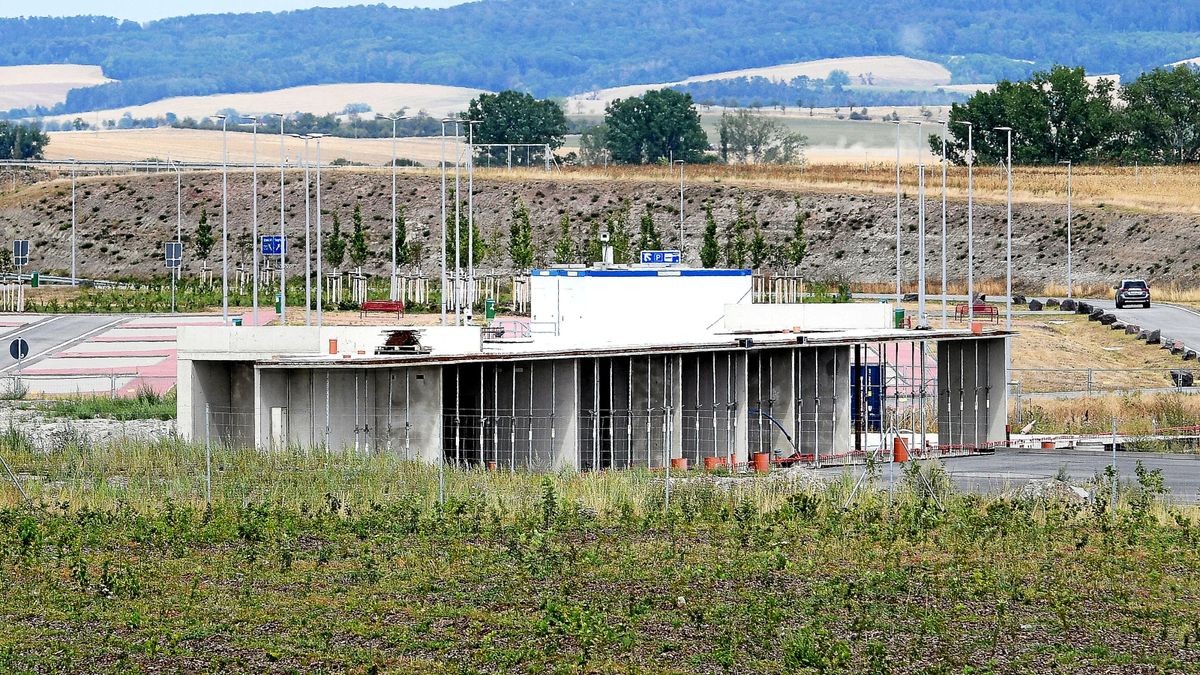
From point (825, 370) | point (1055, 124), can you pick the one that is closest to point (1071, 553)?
point (825, 370)

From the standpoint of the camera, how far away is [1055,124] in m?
168

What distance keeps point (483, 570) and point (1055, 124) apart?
14870cm

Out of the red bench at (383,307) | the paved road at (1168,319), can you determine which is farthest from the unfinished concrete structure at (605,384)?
the paved road at (1168,319)

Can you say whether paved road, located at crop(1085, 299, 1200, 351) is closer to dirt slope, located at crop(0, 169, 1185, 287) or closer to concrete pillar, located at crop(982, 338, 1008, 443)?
dirt slope, located at crop(0, 169, 1185, 287)

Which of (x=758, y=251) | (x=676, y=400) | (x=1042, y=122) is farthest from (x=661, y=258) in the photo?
(x=1042, y=122)

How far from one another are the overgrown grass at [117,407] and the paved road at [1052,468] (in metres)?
17.0

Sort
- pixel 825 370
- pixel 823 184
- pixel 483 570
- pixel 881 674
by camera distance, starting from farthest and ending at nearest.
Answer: pixel 823 184 → pixel 825 370 → pixel 483 570 → pixel 881 674

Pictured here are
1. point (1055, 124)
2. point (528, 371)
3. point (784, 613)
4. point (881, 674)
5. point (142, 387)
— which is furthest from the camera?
point (1055, 124)

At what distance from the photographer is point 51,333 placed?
7700 cm

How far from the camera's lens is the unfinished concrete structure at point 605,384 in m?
40.8

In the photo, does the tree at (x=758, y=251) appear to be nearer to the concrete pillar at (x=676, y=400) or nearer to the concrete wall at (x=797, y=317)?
the concrete wall at (x=797, y=317)

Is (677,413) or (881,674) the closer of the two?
(881,674)

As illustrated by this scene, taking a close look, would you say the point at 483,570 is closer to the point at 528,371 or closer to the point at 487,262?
the point at 528,371

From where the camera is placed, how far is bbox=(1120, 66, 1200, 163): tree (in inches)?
6703
